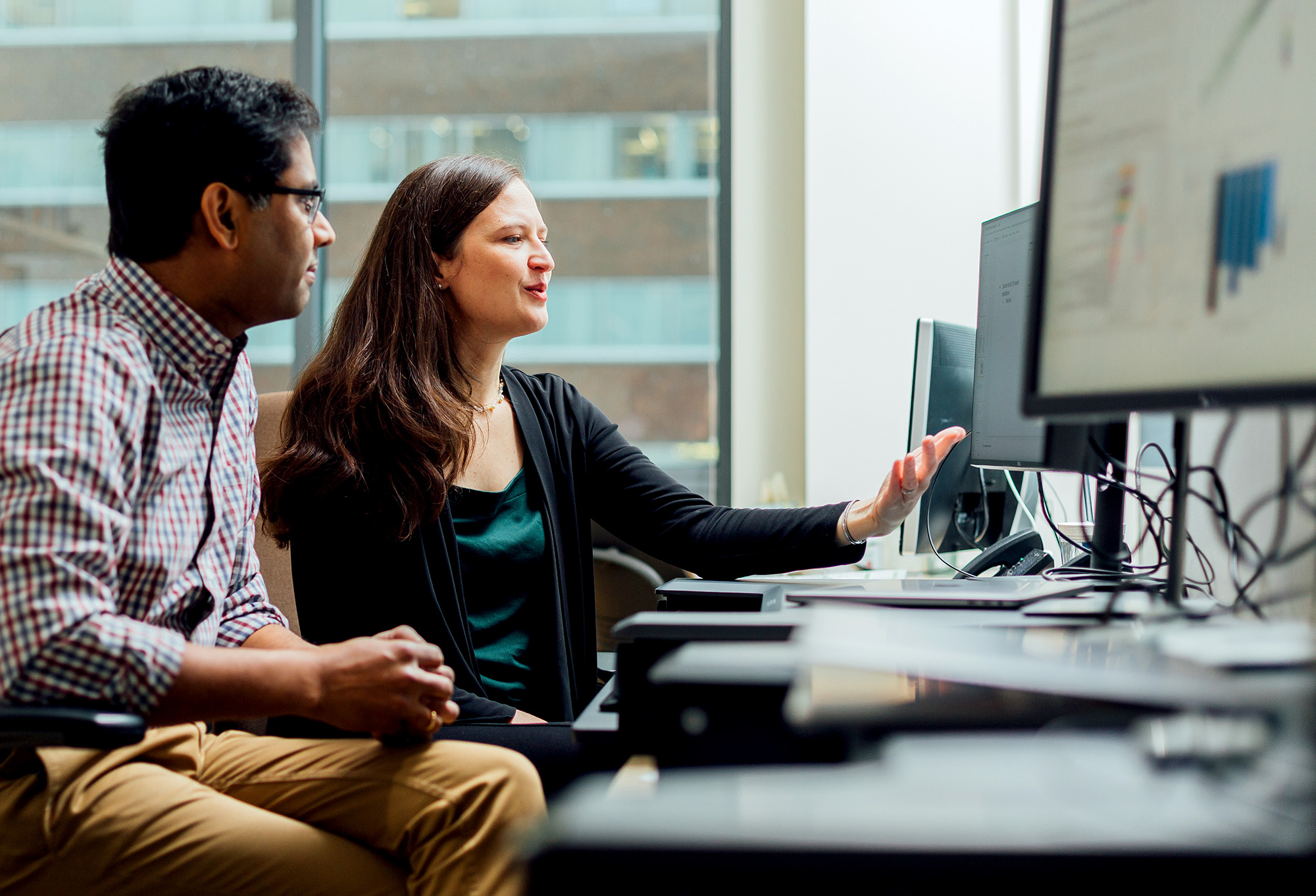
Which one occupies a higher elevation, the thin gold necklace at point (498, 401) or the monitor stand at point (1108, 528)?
the thin gold necklace at point (498, 401)

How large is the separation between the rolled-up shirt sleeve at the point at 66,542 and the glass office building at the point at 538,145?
2.35 metres

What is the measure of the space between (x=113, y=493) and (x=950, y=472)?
1.18m

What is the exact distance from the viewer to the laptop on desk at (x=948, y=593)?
3.00 ft

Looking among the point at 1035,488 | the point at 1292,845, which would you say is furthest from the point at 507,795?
the point at 1035,488

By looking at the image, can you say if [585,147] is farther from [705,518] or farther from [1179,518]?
[1179,518]

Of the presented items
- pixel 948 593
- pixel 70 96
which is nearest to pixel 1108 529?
pixel 948 593

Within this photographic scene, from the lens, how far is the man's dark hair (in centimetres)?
106

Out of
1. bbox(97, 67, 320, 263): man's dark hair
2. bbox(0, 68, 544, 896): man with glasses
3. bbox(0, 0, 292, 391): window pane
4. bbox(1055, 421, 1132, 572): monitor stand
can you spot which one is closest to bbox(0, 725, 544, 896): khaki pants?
bbox(0, 68, 544, 896): man with glasses

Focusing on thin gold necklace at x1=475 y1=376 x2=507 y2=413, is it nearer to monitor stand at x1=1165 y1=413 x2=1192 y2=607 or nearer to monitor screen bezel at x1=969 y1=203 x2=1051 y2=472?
monitor screen bezel at x1=969 y1=203 x2=1051 y2=472

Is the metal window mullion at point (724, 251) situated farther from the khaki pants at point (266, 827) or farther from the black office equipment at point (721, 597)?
the khaki pants at point (266, 827)

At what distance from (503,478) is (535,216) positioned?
0.44m

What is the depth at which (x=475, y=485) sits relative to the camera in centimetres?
149

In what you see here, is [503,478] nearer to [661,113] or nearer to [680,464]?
[680,464]

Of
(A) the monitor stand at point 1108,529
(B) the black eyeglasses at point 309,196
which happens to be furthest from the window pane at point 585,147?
(B) the black eyeglasses at point 309,196
